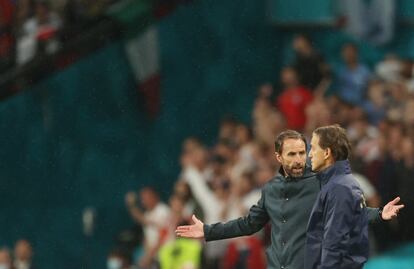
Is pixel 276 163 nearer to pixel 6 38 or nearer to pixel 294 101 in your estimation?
pixel 294 101

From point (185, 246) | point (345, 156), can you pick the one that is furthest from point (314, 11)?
point (345, 156)

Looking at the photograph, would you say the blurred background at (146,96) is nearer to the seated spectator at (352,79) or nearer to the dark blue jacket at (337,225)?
the seated spectator at (352,79)

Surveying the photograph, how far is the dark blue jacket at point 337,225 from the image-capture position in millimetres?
5625

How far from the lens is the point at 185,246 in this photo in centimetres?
1107

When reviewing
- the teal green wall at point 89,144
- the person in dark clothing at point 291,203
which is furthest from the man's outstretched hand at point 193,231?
the teal green wall at point 89,144

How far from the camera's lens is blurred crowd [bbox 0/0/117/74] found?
1411 centimetres

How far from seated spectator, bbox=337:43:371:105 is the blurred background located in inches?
0.7

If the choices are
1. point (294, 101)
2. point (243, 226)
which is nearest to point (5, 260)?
point (294, 101)

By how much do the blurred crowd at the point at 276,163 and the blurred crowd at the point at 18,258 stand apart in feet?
2.94

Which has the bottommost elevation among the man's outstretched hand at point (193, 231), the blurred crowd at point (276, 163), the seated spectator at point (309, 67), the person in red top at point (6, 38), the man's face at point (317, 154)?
the blurred crowd at point (276, 163)

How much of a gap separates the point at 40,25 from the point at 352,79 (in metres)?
3.70

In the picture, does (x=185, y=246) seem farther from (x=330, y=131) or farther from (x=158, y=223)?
(x=330, y=131)

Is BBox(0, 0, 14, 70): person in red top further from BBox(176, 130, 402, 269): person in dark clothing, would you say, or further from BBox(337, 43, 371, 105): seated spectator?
BBox(176, 130, 402, 269): person in dark clothing

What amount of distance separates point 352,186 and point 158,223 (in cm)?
637
